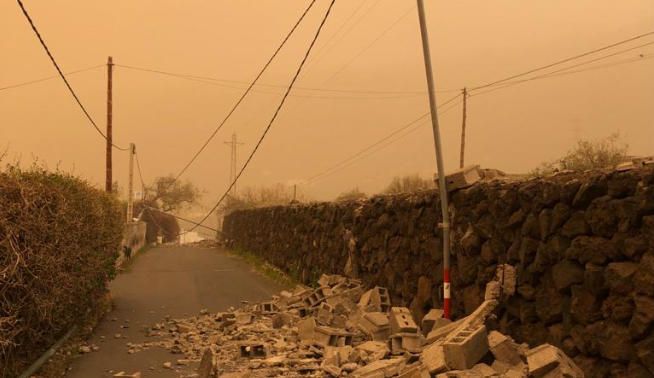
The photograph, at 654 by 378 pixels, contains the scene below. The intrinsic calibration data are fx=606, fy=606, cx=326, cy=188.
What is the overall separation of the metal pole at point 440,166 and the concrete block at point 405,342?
20.3 inches

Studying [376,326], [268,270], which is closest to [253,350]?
[376,326]

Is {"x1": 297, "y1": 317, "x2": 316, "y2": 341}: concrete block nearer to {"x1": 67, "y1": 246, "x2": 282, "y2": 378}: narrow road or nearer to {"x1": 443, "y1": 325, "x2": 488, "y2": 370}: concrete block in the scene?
{"x1": 67, "y1": 246, "x2": 282, "y2": 378}: narrow road

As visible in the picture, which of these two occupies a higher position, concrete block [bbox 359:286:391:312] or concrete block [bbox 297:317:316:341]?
concrete block [bbox 359:286:391:312]

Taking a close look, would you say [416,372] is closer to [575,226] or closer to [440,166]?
[575,226]

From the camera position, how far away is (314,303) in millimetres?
12406

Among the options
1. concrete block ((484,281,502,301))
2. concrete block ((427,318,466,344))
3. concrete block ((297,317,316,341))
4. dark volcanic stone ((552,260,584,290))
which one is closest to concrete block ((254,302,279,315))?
concrete block ((297,317,316,341))

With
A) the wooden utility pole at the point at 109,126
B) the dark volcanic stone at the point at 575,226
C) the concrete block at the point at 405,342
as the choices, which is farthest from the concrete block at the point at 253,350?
the wooden utility pole at the point at 109,126

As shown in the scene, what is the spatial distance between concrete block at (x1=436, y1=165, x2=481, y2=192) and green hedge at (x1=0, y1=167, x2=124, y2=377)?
5394 millimetres

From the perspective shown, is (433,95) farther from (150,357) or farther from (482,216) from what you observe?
(150,357)

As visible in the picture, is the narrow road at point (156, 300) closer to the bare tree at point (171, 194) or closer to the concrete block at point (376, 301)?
the concrete block at point (376, 301)

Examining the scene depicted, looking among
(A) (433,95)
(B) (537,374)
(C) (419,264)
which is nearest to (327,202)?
(C) (419,264)

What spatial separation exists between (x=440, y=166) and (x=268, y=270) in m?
15.5

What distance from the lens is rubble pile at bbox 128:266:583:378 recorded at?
19.6 ft

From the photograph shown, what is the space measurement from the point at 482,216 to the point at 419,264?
2.23 meters
